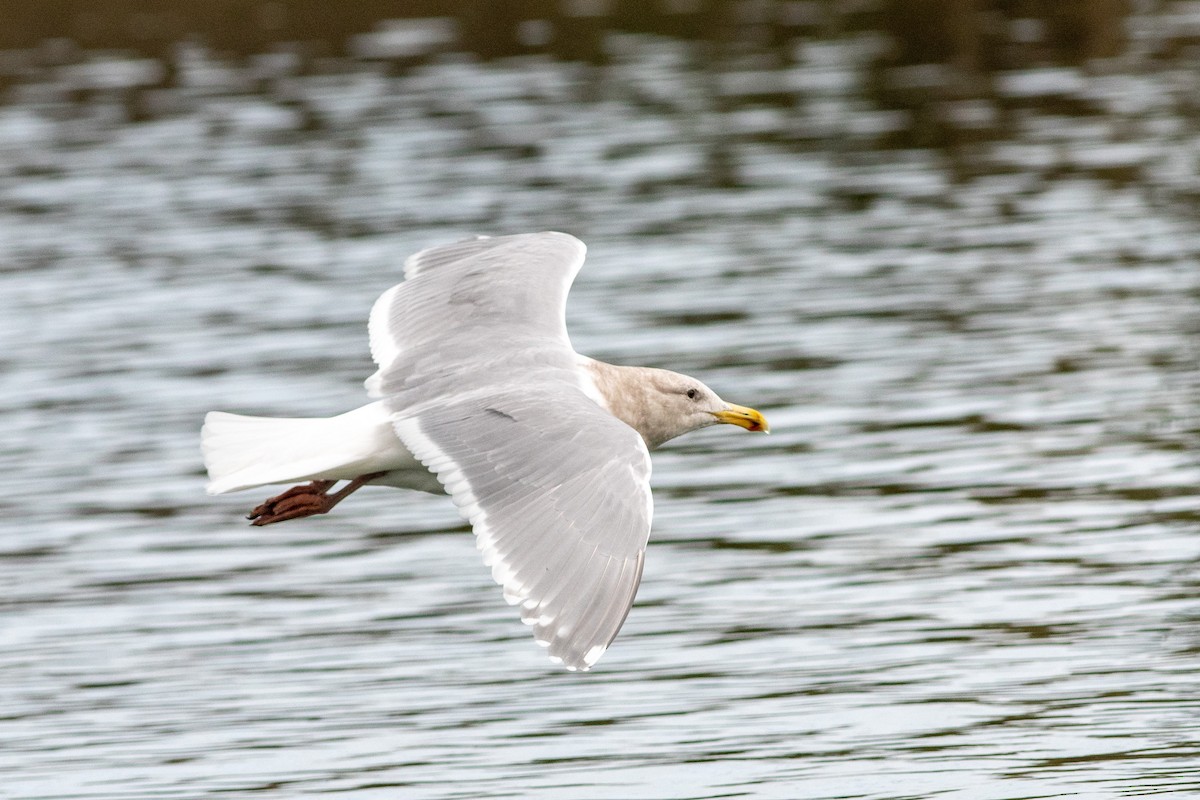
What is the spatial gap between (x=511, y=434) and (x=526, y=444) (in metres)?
0.10

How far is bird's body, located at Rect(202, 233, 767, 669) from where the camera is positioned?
6359 millimetres

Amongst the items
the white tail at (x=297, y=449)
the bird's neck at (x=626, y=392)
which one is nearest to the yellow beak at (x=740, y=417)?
the bird's neck at (x=626, y=392)

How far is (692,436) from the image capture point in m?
13.5

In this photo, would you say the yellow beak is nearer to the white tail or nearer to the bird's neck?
the bird's neck

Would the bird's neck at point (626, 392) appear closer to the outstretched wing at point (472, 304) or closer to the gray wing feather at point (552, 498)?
the outstretched wing at point (472, 304)

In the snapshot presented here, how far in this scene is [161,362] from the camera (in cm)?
1533

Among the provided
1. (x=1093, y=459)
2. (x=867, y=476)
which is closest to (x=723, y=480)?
(x=867, y=476)

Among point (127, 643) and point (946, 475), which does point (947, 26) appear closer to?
point (946, 475)

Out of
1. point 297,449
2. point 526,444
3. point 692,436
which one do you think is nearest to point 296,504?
point 297,449

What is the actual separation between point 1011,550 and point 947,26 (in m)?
16.5

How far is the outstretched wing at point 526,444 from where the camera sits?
6277mm

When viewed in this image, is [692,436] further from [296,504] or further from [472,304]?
[296,504]

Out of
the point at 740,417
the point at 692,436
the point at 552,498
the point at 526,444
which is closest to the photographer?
the point at 552,498

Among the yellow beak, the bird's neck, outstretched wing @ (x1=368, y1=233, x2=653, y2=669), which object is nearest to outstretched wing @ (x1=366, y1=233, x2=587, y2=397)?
outstretched wing @ (x1=368, y1=233, x2=653, y2=669)
